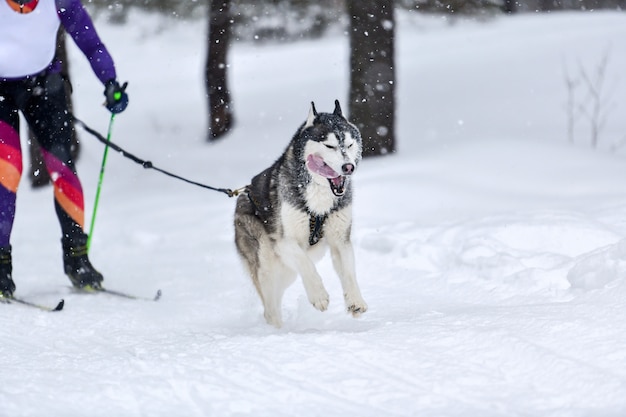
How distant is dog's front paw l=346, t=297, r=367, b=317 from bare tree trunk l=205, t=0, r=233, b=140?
28.6ft

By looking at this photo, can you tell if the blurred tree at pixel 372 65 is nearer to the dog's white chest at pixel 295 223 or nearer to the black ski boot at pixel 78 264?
the black ski boot at pixel 78 264

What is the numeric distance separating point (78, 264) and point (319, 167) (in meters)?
1.97

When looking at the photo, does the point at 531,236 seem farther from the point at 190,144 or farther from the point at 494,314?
the point at 190,144

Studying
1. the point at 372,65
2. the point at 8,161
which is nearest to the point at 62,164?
the point at 8,161

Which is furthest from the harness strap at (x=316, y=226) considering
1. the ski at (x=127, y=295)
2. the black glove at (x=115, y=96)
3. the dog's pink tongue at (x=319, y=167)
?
the black glove at (x=115, y=96)

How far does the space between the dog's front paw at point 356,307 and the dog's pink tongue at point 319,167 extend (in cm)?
65

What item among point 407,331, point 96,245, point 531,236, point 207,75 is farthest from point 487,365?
point 207,75

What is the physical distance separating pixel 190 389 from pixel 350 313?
138 cm

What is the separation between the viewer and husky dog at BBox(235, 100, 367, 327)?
4.13 meters

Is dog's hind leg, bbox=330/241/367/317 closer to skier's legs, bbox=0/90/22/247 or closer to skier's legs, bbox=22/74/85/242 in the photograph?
skier's legs, bbox=22/74/85/242

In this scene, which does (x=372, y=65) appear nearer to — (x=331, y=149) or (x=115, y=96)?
(x=115, y=96)

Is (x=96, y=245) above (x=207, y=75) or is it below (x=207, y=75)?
below

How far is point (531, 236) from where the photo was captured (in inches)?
221

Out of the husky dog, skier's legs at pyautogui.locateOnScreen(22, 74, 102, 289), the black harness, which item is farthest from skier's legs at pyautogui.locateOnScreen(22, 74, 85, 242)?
the black harness
